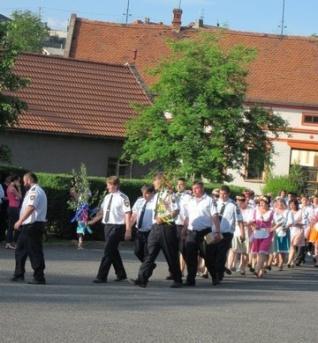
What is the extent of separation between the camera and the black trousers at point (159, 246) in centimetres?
1678

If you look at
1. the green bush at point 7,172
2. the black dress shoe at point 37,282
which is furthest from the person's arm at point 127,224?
the green bush at point 7,172

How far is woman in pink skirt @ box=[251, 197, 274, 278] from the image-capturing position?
835 inches

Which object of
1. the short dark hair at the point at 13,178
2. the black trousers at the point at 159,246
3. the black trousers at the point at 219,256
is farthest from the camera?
the short dark hair at the point at 13,178

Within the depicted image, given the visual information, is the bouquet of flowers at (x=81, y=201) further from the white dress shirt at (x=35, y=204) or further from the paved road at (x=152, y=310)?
the white dress shirt at (x=35, y=204)

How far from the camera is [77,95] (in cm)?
4231

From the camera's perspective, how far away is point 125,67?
1788 inches

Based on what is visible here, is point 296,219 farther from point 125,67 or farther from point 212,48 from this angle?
point 125,67

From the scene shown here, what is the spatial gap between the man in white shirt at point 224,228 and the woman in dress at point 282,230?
3.44m

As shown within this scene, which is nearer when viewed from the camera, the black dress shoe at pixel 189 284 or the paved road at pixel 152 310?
the paved road at pixel 152 310

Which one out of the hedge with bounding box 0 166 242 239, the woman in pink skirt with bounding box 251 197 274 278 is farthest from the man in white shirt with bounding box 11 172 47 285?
the hedge with bounding box 0 166 242 239

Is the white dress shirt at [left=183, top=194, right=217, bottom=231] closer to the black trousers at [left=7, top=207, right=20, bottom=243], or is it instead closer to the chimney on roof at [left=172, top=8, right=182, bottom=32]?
the black trousers at [left=7, top=207, right=20, bottom=243]

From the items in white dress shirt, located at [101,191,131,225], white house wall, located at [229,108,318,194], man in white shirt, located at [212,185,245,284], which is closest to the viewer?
white dress shirt, located at [101,191,131,225]

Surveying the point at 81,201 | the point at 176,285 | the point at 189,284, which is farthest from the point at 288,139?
the point at 176,285

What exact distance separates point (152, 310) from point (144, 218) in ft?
15.4
